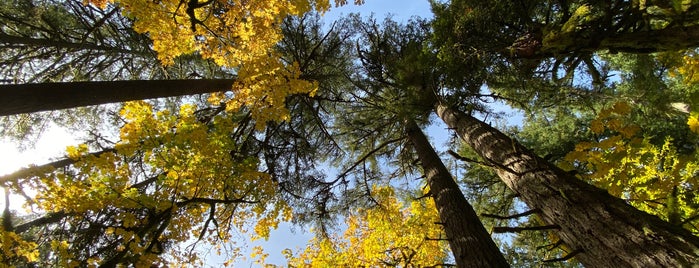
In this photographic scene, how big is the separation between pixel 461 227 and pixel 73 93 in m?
4.35

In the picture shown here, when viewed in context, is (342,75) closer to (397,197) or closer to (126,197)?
(397,197)

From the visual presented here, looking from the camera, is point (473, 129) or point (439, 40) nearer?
point (473, 129)

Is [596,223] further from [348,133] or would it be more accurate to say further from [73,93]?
[348,133]

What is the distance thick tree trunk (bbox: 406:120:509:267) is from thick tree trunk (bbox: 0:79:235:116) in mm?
4080

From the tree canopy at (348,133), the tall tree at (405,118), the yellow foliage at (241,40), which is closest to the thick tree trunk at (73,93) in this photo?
the tree canopy at (348,133)

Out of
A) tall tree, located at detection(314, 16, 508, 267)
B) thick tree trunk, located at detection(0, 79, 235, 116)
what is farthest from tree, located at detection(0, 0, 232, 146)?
tall tree, located at detection(314, 16, 508, 267)

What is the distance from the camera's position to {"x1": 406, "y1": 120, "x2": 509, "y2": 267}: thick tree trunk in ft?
12.2

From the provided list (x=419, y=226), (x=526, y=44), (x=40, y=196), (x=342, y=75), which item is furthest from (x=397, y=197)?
(x=40, y=196)

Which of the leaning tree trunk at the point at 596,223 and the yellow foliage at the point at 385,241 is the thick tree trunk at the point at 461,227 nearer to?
the leaning tree trunk at the point at 596,223

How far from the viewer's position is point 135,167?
6297 millimetres

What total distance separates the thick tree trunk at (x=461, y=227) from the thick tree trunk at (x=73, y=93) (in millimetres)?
4080

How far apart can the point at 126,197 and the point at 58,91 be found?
4.44 ft

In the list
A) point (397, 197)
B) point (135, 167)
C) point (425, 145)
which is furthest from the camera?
point (397, 197)

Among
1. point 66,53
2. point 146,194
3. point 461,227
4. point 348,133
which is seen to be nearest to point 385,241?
point 348,133
